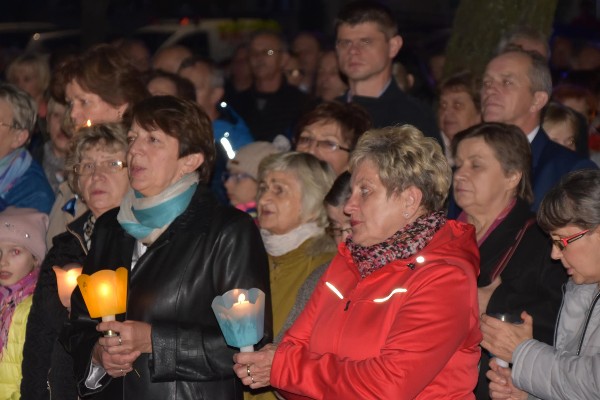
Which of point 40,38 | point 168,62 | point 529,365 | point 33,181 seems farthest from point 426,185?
point 40,38

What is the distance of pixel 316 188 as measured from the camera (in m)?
5.74

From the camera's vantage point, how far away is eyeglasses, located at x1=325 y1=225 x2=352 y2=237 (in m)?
5.48

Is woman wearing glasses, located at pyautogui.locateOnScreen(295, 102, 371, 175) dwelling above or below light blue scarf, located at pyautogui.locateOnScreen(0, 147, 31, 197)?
above

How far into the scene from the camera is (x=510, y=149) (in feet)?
18.2

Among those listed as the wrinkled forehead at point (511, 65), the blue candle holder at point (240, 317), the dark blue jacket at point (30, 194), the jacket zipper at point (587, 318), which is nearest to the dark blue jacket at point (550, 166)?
the wrinkled forehead at point (511, 65)

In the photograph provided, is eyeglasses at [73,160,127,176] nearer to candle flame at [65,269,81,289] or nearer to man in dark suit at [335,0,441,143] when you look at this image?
candle flame at [65,269,81,289]

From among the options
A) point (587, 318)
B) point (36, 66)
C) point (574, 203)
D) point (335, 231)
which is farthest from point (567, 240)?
point (36, 66)

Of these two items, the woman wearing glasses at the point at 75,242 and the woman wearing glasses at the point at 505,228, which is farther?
the woman wearing glasses at the point at 75,242

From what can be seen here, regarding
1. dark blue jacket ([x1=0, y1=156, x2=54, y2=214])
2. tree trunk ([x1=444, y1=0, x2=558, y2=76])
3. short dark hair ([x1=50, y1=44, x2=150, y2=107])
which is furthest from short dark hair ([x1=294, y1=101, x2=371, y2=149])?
tree trunk ([x1=444, y1=0, x2=558, y2=76])

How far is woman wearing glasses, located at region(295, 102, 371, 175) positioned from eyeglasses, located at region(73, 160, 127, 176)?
1.12 meters

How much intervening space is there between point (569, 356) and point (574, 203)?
0.62 meters

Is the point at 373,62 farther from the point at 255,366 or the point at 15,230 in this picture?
the point at 255,366

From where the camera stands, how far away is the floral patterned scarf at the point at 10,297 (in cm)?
583

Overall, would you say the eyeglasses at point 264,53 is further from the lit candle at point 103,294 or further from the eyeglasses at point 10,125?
the lit candle at point 103,294
